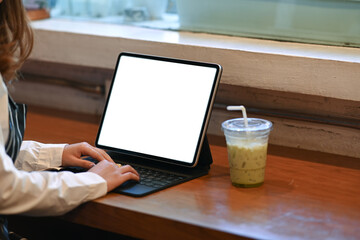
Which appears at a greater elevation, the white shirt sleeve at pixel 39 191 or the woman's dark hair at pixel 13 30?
the woman's dark hair at pixel 13 30

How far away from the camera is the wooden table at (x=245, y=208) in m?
1.05

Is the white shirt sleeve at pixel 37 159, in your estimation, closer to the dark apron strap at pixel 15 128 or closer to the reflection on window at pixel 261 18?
the dark apron strap at pixel 15 128

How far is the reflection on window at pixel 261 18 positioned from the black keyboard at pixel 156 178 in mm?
574

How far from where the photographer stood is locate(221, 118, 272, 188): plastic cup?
121 centimetres

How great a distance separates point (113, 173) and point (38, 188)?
175 millimetres

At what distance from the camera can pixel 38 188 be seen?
1.11 metres

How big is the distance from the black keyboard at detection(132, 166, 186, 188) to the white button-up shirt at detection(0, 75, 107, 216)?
0.11 m

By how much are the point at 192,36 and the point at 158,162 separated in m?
0.48

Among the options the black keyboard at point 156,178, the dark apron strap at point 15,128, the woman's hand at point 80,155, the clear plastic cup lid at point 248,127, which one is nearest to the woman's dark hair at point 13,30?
the dark apron strap at point 15,128

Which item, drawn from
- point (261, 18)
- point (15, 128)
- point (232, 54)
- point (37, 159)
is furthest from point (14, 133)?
point (261, 18)

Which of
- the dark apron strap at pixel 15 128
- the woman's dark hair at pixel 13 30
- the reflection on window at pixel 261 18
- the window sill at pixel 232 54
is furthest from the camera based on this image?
the reflection on window at pixel 261 18

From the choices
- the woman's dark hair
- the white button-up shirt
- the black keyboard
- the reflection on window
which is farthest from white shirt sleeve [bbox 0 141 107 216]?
the reflection on window

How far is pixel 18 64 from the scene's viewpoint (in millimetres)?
1328

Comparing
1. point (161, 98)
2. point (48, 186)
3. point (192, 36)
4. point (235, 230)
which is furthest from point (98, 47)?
point (235, 230)
